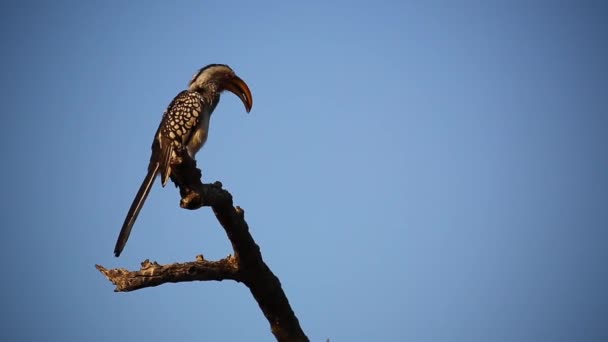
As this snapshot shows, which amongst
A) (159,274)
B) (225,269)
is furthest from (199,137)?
(159,274)

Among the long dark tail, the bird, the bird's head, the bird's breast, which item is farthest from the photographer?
the bird's head

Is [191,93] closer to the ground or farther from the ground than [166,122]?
farther from the ground

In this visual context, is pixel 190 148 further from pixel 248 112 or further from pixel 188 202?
pixel 188 202

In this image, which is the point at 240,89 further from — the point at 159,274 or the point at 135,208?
the point at 159,274

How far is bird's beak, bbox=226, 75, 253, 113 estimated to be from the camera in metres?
6.35

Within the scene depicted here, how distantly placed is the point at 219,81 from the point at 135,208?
234cm

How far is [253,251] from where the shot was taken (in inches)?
165

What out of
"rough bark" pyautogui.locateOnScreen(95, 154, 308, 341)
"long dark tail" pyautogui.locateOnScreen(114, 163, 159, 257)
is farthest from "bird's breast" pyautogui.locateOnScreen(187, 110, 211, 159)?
"rough bark" pyautogui.locateOnScreen(95, 154, 308, 341)

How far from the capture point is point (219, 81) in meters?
6.40

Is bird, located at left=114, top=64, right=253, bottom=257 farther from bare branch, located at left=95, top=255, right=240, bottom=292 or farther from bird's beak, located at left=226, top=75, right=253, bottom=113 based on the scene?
bare branch, located at left=95, top=255, right=240, bottom=292

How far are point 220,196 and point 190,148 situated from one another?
195 cm

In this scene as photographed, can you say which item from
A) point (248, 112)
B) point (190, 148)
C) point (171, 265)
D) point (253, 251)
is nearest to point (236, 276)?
point (253, 251)

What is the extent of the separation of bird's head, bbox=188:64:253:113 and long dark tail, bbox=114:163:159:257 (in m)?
1.66

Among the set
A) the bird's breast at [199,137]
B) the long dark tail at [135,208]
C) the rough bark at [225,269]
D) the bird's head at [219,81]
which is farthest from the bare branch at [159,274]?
the bird's head at [219,81]
